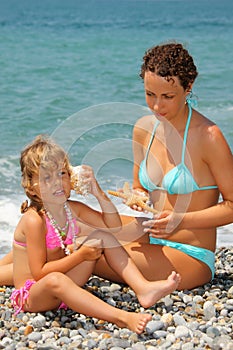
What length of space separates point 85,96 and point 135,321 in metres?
10.3

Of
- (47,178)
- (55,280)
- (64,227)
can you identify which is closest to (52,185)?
(47,178)

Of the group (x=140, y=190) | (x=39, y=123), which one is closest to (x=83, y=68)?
(x=39, y=123)

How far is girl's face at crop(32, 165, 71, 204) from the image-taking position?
3.84 meters

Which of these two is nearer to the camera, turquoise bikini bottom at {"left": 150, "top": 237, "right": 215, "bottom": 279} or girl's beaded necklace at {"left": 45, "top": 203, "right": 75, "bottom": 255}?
girl's beaded necklace at {"left": 45, "top": 203, "right": 75, "bottom": 255}

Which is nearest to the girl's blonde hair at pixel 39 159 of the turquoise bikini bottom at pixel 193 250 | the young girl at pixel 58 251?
the young girl at pixel 58 251

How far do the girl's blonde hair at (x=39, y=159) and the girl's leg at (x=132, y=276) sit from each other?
445 mm

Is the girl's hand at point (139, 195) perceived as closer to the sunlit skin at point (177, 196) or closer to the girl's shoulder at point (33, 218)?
the sunlit skin at point (177, 196)

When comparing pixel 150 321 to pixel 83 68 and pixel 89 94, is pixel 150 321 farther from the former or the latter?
pixel 83 68

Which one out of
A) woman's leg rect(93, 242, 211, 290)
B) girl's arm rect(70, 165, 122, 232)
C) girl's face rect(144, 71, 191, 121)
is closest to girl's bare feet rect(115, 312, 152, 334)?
woman's leg rect(93, 242, 211, 290)

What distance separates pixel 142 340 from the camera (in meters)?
3.53

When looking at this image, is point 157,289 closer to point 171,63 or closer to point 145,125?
point 145,125

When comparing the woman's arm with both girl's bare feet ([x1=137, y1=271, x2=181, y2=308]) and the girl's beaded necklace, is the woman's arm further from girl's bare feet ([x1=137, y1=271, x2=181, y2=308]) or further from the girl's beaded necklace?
the girl's beaded necklace

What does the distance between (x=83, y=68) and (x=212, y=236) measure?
45.3ft

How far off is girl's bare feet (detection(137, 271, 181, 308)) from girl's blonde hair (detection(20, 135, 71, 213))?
2.63 ft
